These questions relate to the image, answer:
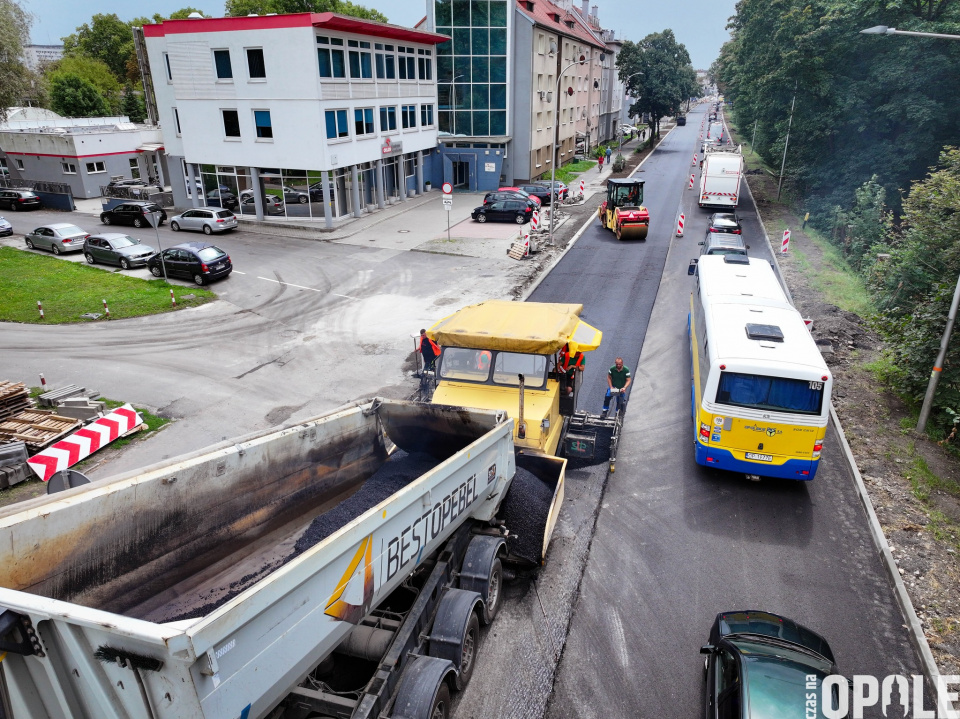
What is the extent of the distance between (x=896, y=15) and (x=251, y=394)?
33403mm

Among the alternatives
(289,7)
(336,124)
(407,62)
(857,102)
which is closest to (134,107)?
(289,7)

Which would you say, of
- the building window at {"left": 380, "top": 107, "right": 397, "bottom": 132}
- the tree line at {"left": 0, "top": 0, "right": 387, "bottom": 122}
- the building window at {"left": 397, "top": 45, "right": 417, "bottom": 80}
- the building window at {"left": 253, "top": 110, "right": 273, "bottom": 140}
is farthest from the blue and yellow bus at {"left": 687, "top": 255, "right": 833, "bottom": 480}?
the tree line at {"left": 0, "top": 0, "right": 387, "bottom": 122}

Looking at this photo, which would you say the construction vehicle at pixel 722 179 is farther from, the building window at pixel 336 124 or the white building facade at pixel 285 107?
the building window at pixel 336 124

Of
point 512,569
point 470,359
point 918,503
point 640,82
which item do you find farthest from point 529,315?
point 640,82

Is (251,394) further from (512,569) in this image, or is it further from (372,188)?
(372,188)

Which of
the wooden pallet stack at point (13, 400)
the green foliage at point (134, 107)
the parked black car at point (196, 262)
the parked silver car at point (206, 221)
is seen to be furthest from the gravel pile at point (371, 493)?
the green foliage at point (134, 107)

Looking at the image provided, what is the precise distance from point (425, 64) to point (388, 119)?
707 centimetres

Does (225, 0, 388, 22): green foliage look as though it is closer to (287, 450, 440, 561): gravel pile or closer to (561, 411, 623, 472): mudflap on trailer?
(561, 411, 623, 472): mudflap on trailer

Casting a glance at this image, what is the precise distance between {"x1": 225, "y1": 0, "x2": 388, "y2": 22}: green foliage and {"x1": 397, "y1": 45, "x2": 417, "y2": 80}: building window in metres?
32.3

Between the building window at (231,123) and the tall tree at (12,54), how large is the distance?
1122cm

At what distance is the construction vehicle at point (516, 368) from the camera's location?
998 cm

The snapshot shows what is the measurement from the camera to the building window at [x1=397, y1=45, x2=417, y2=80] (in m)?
38.6

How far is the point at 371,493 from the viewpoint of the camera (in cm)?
759
